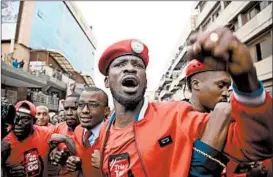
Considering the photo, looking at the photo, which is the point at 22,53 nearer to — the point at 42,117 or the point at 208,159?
the point at 42,117

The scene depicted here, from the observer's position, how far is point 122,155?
1.56 metres

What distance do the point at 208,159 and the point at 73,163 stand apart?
53.1 inches

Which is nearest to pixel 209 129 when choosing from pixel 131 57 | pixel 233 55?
pixel 233 55

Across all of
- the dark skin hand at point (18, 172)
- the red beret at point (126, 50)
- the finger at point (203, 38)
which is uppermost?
the red beret at point (126, 50)

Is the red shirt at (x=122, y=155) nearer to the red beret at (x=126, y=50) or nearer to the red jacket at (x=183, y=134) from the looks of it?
the red jacket at (x=183, y=134)

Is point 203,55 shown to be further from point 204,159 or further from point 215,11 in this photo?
point 215,11

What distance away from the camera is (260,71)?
14.2 metres

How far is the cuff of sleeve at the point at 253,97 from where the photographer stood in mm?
997

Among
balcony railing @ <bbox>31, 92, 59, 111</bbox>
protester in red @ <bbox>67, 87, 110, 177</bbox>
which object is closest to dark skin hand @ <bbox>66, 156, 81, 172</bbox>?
protester in red @ <bbox>67, 87, 110, 177</bbox>

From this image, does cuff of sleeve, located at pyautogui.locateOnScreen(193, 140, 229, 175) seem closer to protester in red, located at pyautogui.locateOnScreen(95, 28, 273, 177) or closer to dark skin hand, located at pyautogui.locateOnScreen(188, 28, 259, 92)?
protester in red, located at pyautogui.locateOnScreen(95, 28, 273, 177)

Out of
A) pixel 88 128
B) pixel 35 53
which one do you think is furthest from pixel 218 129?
pixel 35 53

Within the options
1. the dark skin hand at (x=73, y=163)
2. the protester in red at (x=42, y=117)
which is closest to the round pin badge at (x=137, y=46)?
the dark skin hand at (x=73, y=163)

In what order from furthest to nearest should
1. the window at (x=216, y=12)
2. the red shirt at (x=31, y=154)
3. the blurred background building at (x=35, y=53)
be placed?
1. the window at (x=216, y=12)
2. the blurred background building at (x=35, y=53)
3. the red shirt at (x=31, y=154)

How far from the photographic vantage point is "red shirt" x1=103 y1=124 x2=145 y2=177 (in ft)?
4.82
